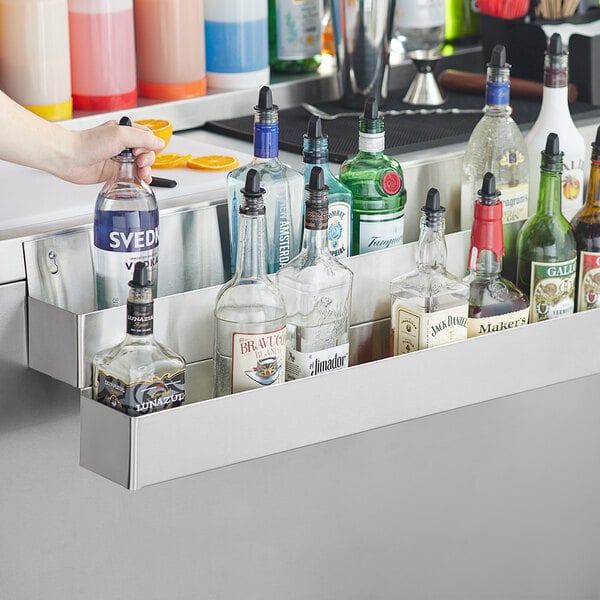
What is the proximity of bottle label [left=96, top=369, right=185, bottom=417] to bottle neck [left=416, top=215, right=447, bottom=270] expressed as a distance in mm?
312

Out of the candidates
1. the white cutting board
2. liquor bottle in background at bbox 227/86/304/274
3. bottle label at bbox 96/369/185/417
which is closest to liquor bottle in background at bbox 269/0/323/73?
the white cutting board

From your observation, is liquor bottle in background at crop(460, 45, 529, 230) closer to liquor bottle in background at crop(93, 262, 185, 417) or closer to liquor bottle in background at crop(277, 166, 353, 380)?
liquor bottle in background at crop(277, 166, 353, 380)

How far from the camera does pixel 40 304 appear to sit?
1358 mm

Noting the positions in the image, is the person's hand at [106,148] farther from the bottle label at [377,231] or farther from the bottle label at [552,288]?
the bottle label at [552,288]

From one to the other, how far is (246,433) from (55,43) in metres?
0.72

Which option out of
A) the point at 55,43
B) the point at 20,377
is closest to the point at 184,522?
the point at 20,377

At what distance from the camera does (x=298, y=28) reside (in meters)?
2.06

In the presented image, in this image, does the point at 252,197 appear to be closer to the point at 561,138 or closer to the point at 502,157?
the point at 502,157

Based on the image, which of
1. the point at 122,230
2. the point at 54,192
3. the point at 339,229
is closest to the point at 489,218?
the point at 339,229

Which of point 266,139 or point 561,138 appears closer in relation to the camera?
point 266,139

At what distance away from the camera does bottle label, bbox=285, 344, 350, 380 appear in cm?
137

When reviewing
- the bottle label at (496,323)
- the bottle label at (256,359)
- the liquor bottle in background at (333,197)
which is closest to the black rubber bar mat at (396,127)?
the liquor bottle in background at (333,197)

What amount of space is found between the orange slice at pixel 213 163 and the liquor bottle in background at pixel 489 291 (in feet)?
1.13

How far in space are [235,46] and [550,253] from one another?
655mm
